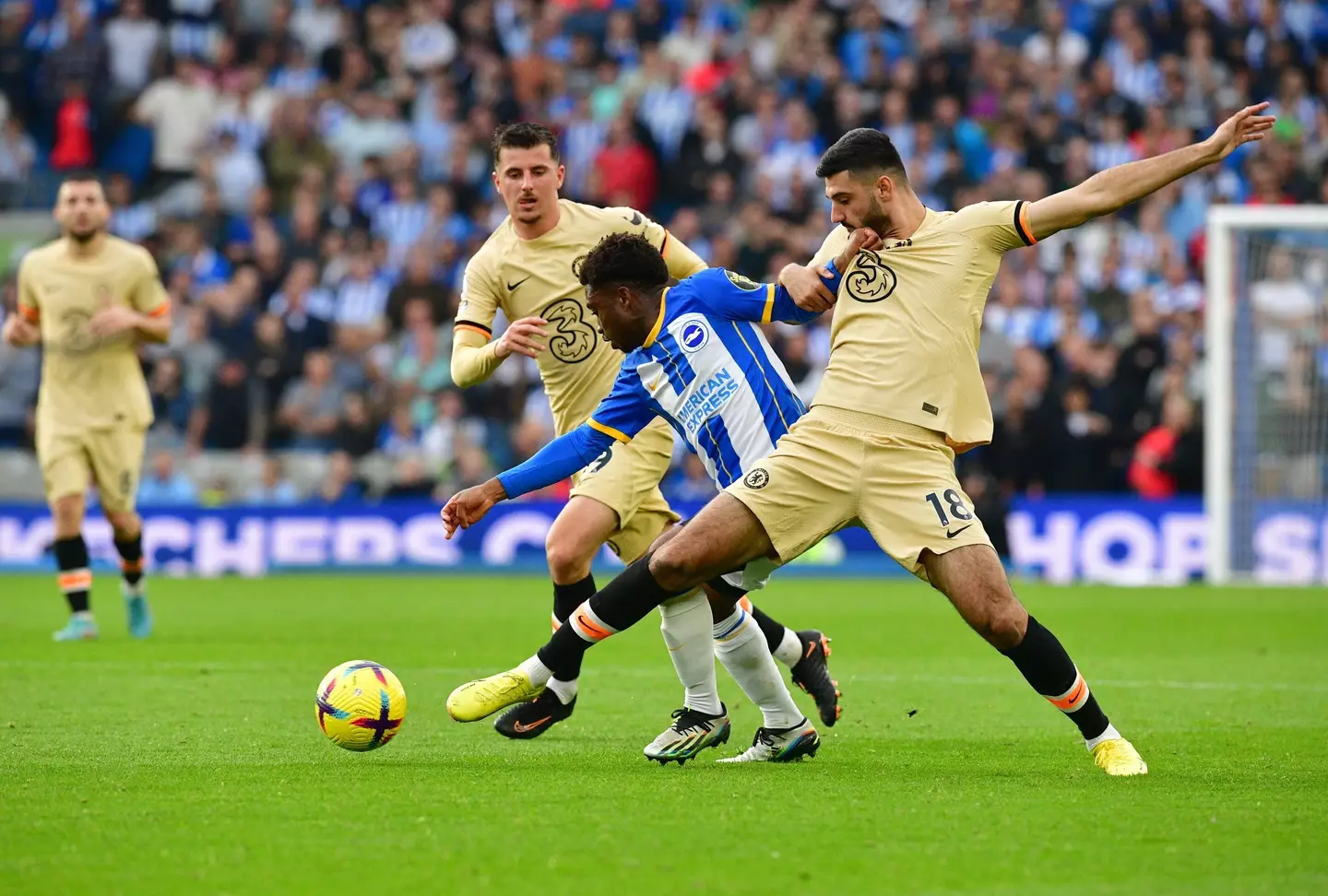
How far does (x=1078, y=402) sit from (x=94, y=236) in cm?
1096

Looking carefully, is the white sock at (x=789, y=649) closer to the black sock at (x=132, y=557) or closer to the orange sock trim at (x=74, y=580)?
the black sock at (x=132, y=557)

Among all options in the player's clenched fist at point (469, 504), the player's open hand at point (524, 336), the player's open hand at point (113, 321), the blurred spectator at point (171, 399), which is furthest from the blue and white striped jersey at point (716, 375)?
the blurred spectator at point (171, 399)

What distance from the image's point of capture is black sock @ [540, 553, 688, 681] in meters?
6.93

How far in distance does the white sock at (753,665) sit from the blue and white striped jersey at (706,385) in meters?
0.58

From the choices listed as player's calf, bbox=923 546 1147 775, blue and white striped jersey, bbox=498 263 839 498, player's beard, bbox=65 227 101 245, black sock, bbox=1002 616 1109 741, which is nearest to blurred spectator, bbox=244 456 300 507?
player's beard, bbox=65 227 101 245

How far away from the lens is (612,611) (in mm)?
7008

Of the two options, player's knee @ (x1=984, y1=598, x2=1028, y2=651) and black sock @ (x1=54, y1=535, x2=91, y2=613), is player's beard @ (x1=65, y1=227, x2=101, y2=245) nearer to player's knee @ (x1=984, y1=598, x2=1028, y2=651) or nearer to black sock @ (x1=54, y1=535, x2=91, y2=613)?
black sock @ (x1=54, y1=535, x2=91, y2=613)

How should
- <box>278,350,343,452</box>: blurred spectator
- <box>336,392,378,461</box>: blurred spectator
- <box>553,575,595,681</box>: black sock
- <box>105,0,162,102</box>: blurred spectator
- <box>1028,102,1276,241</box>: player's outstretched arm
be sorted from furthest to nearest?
<box>105,0,162,102</box>: blurred spectator
<box>278,350,343,452</box>: blurred spectator
<box>336,392,378,461</box>: blurred spectator
<box>553,575,595,681</box>: black sock
<box>1028,102,1276,241</box>: player's outstretched arm

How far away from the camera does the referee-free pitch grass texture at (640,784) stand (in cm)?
492

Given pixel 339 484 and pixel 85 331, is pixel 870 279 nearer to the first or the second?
pixel 85 331

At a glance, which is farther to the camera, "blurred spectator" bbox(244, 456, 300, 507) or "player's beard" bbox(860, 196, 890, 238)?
"blurred spectator" bbox(244, 456, 300, 507)

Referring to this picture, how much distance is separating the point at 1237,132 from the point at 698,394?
2219 millimetres

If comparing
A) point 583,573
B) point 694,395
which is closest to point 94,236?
point 583,573

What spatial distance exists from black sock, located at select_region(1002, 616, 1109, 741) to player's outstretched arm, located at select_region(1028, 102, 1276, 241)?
1.45 m
